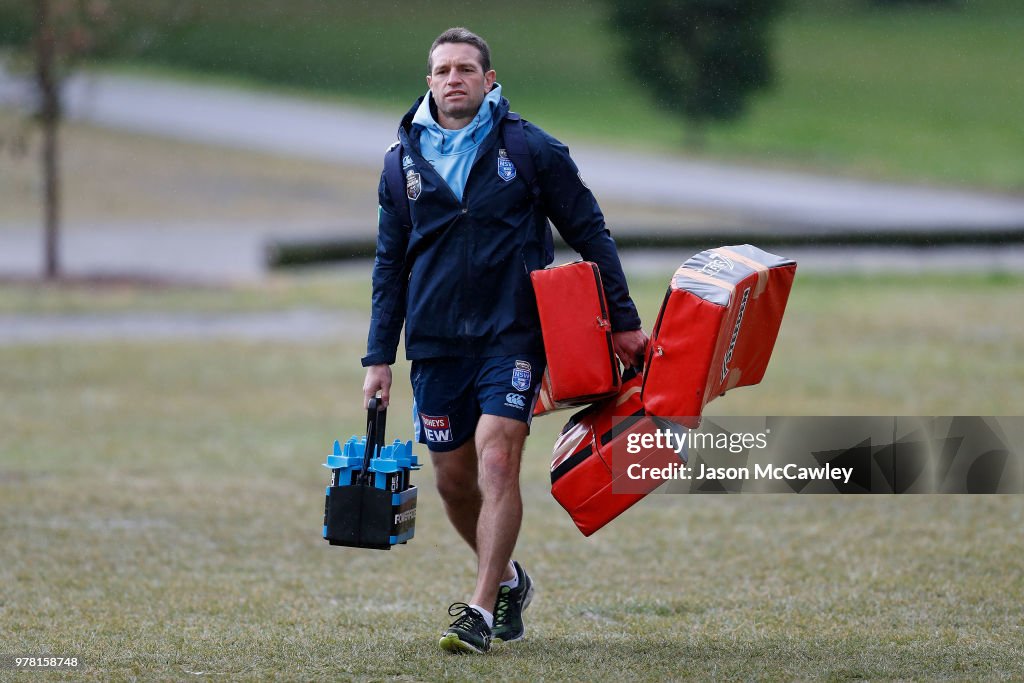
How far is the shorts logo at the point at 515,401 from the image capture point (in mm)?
5320

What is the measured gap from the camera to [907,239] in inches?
891

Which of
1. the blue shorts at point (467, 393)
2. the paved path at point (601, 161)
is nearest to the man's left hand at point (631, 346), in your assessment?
the blue shorts at point (467, 393)

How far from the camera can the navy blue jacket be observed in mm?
5336

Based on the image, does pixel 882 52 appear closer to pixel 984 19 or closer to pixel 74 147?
pixel 984 19

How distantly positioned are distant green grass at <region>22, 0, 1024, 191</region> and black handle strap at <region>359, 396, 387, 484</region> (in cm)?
3294

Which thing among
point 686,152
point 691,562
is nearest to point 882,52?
point 686,152

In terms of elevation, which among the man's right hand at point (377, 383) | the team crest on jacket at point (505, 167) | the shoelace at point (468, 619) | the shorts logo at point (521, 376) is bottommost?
the shoelace at point (468, 619)

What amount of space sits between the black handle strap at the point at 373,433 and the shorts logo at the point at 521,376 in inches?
19.8

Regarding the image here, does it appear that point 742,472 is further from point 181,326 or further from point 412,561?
point 181,326

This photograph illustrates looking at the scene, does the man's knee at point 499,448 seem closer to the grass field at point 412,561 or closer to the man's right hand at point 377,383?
the man's right hand at point 377,383

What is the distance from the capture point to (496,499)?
17.4ft

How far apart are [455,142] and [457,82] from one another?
0.21 metres

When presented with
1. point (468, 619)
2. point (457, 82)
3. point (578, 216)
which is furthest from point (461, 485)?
point (457, 82)

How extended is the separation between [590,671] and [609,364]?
103cm
